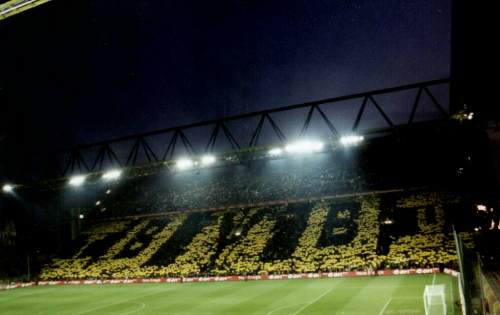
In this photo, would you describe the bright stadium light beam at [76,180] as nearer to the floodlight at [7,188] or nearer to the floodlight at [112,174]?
the floodlight at [112,174]

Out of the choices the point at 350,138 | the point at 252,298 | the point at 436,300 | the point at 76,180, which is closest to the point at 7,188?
the point at 76,180

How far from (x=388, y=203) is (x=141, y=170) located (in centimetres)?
2091

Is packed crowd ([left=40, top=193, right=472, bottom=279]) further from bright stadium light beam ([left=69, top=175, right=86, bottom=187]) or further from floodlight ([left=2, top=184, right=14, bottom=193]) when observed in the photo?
floodlight ([left=2, top=184, right=14, bottom=193])

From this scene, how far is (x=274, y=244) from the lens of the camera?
32406 millimetres

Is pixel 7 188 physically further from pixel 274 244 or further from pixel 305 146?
pixel 305 146

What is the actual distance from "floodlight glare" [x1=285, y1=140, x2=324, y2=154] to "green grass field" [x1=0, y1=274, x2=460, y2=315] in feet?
24.8

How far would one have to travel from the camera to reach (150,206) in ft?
156

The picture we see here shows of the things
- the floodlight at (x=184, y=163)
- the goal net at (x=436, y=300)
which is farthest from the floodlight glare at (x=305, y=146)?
the goal net at (x=436, y=300)

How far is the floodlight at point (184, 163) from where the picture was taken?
86.1 feet

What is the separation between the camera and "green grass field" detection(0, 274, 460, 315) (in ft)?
55.3

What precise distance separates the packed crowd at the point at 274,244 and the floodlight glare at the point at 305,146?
352 inches

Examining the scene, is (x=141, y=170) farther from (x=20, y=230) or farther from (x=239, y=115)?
(x=20, y=230)

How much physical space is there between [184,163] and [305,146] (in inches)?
331

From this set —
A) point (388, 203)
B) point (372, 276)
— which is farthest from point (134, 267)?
point (388, 203)
